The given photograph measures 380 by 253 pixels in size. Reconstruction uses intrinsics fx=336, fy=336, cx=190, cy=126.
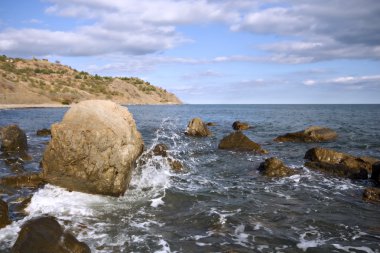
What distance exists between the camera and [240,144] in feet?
68.0

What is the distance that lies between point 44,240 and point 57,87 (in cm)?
7697

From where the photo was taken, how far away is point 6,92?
197 ft

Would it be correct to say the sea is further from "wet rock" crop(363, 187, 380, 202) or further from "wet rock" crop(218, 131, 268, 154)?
"wet rock" crop(218, 131, 268, 154)

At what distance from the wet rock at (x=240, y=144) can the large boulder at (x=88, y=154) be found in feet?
35.6

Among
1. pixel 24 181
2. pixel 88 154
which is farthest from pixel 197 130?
pixel 88 154

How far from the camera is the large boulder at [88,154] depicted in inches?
412

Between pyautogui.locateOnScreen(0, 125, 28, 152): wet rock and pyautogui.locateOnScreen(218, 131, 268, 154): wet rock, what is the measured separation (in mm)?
11505

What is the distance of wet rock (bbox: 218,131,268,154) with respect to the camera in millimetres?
20269

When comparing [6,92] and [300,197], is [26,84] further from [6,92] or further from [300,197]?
[300,197]

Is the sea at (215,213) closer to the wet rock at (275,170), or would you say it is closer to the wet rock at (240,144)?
the wet rock at (275,170)

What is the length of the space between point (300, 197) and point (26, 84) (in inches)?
2799

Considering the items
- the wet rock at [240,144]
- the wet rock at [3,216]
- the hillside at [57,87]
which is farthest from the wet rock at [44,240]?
the hillside at [57,87]

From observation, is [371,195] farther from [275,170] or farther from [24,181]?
[24,181]

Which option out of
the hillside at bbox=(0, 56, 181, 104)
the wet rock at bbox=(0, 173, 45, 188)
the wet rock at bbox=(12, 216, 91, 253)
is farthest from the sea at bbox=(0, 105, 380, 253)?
the hillside at bbox=(0, 56, 181, 104)
